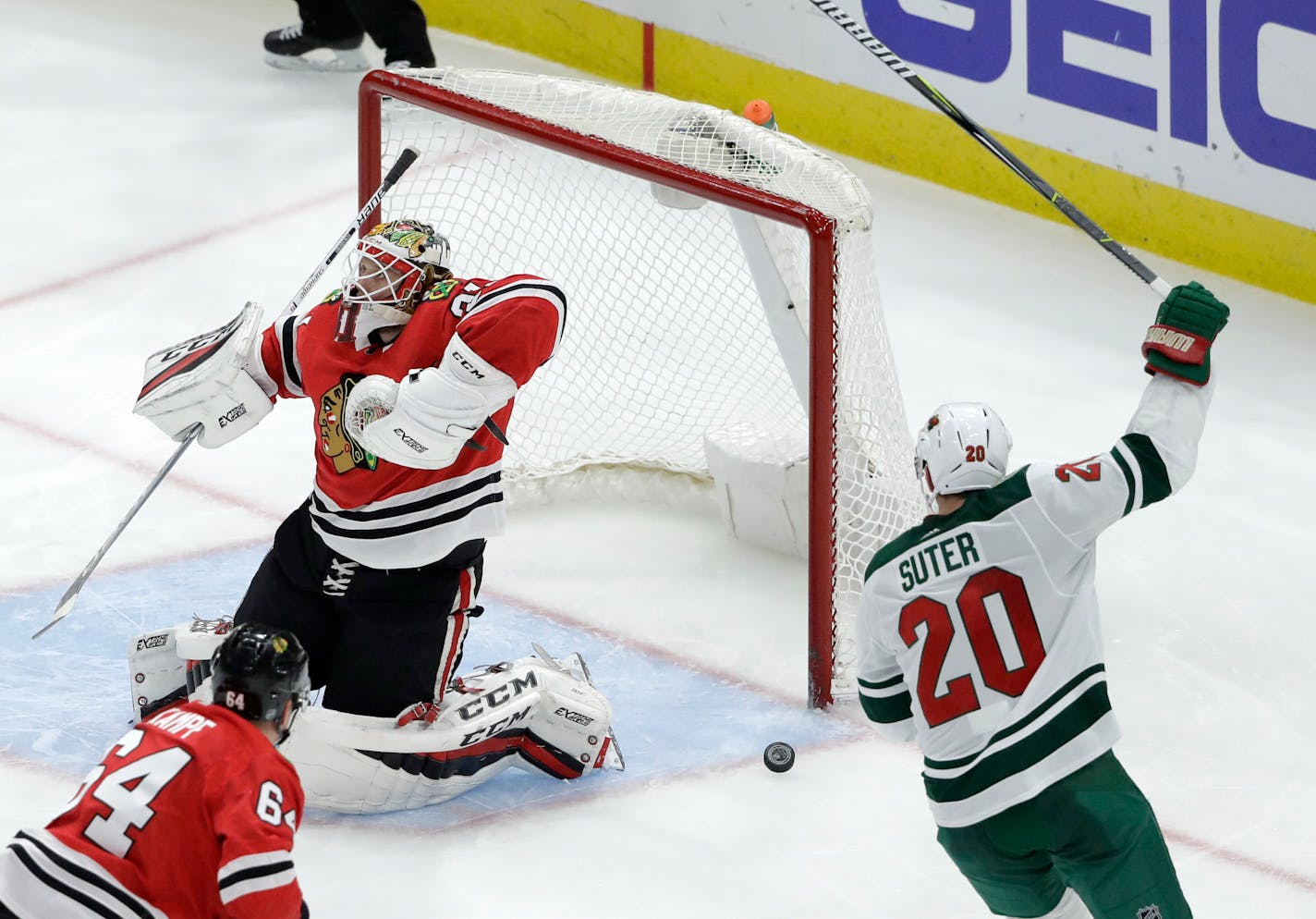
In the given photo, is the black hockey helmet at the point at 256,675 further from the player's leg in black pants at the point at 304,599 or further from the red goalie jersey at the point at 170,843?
the player's leg in black pants at the point at 304,599

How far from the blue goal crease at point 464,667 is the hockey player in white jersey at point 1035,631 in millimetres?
990

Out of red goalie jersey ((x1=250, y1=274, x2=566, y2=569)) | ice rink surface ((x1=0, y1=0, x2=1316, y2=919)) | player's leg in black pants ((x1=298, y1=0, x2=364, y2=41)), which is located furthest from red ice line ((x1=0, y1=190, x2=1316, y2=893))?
player's leg in black pants ((x1=298, y1=0, x2=364, y2=41))

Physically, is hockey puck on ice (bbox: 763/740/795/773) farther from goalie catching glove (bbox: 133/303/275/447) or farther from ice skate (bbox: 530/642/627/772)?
goalie catching glove (bbox: 133/303/275/447)

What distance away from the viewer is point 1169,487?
269cm

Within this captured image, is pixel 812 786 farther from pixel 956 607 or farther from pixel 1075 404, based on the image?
pixel 1075 404

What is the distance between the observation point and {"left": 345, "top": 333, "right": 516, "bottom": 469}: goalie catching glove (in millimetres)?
3174

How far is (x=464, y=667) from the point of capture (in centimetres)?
396

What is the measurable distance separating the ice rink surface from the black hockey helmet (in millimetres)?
803

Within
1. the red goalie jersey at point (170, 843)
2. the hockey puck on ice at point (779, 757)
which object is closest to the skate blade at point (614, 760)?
the hockey puck on ice at point (779, 757)

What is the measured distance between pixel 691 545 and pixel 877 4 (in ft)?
7.36

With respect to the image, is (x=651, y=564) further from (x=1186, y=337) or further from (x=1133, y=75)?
(x=1133, y=75)

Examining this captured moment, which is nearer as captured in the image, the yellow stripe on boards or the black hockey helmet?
the black hockey helmet

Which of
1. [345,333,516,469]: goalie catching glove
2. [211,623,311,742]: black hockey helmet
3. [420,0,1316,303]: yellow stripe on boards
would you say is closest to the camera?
[211,623,311,742]: black hockey helmet

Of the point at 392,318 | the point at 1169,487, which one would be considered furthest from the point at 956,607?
the point at 392,318
